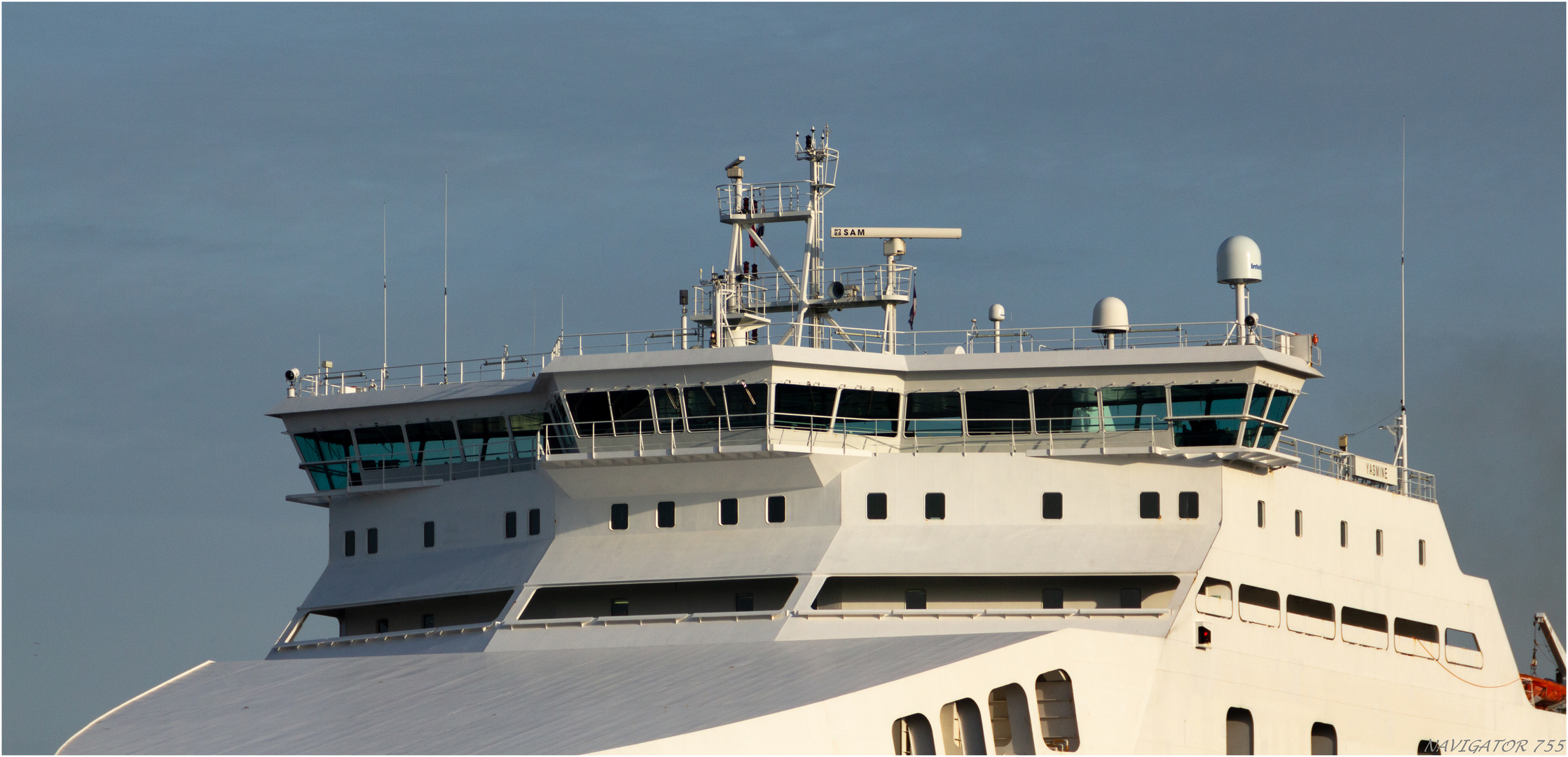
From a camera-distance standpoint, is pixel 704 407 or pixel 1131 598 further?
pixel 704 407

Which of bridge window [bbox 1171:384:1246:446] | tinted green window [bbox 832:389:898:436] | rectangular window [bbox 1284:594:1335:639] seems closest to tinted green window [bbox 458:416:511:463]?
tinted green window [bbox 832:389:898:436]

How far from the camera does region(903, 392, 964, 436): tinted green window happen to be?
4794cm

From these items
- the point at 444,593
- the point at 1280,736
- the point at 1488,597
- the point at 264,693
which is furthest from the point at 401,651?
the point at 1488,597

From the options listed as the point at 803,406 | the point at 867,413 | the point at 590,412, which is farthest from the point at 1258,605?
the point at 590,412

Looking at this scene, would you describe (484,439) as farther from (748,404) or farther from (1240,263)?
(1240,263)

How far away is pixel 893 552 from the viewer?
46156mm

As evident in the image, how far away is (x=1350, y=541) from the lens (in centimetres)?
5041

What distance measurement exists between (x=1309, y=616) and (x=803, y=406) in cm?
1290

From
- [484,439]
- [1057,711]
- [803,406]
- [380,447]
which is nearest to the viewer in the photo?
[1057,711]

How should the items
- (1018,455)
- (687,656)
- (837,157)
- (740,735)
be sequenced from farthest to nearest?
(837,157) → (1018,455) → (687,656) → (740,735)

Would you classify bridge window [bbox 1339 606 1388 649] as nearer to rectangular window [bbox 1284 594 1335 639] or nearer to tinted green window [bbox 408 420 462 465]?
rectangular window [bbox 1284 594 1335 639]

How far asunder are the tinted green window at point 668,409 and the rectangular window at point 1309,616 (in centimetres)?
1436

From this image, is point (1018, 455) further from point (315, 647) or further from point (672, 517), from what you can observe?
point (315, 647)

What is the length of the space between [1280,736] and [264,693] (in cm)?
2186
